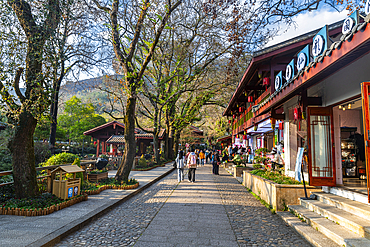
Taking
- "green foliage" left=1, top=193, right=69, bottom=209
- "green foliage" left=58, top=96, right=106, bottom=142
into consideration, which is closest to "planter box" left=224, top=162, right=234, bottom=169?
"green foliage" left=1, top=193, right=69, bottom=209

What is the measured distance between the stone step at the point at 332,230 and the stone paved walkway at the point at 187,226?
47 centimetres

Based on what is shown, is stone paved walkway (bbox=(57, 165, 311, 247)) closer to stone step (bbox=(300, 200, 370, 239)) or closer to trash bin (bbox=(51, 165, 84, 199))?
stone step (bbox=(300, 200, 370, 239))

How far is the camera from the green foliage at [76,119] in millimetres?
43969

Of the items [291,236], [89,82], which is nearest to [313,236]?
[291,236]

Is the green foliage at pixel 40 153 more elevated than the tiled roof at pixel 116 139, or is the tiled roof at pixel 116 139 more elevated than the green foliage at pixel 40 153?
the tiled roof at pixel 116 139

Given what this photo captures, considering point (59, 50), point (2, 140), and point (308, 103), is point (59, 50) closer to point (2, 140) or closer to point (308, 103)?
point (308, 103)

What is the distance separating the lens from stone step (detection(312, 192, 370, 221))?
4.76 metres

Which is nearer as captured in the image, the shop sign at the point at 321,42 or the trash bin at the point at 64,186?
the shop sign at the point at 321,42

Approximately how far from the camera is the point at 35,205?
6.02 metres

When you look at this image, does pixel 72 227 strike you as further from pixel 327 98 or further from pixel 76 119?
pixel 76 119

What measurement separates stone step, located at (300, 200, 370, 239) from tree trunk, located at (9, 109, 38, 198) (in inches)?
288

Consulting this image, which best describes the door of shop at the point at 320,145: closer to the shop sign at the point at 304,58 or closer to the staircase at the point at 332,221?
the staircase at the point at 332,221

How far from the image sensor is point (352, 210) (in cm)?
507

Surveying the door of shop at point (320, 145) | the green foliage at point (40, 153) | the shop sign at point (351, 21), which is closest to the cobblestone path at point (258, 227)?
the door of shop at point (320, 145)
